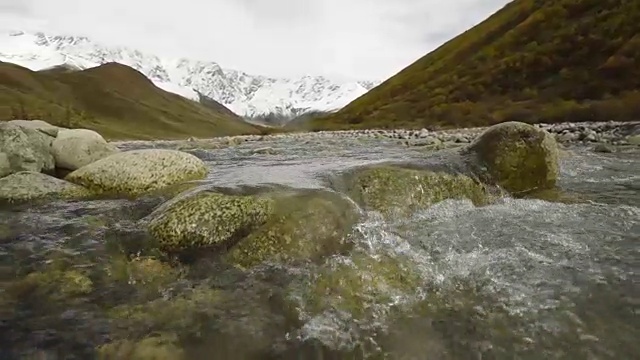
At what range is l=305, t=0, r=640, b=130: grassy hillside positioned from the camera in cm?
3812

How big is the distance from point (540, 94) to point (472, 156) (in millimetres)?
36984

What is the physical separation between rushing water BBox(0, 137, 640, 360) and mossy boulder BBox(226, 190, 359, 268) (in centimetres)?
25

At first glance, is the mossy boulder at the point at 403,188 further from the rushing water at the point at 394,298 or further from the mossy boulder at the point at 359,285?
the mossy boulder at the point at 359,285

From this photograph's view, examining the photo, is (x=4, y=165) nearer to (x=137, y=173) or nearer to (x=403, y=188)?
(x=137, y=173)

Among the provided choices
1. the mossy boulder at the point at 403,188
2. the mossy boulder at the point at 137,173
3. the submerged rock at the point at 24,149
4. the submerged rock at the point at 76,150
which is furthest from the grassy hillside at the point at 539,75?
→ the submerged rock at the point at 24,149

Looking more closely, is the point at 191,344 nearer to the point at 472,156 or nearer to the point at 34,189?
the point at 34,189

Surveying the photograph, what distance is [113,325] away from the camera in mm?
5422

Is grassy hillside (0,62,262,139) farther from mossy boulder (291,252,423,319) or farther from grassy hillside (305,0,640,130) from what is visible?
mossy boulder (291,252,423,319)

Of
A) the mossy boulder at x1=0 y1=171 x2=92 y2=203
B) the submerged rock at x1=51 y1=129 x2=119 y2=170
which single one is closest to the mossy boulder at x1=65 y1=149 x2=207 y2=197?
the mossy boulder at x1=0 y1=171 x2=92 y2=203

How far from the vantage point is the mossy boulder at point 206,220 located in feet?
23.9

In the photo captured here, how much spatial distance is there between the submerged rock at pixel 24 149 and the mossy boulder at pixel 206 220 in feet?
24.1

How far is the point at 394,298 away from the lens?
6.04 m

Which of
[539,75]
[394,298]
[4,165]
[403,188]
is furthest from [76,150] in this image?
[539,75]

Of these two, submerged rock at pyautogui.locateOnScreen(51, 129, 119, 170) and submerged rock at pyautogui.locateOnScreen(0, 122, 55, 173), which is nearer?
submerged rock at pyautogui.locateOnScreen(0, 122, 55, 173)
